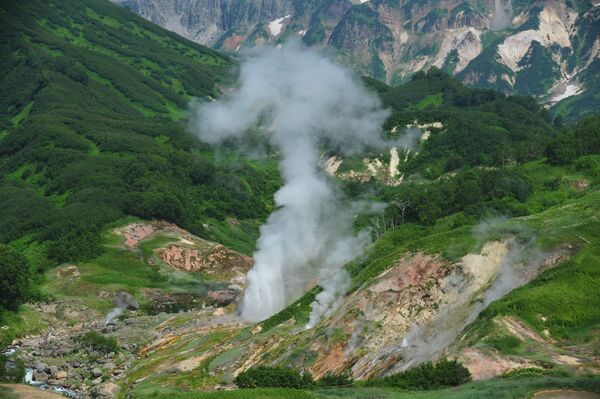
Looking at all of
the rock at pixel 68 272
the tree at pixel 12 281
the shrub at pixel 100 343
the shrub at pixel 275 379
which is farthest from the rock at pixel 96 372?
the rock at pixel 68 272

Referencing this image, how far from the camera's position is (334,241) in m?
115

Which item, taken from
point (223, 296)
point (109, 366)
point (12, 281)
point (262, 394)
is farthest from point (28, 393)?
point (223, 296)

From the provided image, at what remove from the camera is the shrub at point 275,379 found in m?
46.8

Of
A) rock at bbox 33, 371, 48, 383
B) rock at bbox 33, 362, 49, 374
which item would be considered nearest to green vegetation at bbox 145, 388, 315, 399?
rock at bbox 33, 371, 48, 383

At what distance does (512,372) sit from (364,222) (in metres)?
109

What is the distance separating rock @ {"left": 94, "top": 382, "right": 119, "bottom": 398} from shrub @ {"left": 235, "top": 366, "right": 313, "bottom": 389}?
20.5m

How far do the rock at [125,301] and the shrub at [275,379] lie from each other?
2971 inches

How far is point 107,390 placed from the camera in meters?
66.2

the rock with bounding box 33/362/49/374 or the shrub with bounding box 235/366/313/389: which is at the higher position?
the rock with bounding box 33/362/49/374

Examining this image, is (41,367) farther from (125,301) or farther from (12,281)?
(125,301)

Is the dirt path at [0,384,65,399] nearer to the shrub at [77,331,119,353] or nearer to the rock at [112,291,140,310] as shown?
the shrub at [77,331,119,353]

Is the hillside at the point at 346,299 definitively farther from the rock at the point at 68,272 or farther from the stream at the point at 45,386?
the rock at the point at 68,272

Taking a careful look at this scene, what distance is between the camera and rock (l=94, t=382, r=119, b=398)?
6444 centimetres

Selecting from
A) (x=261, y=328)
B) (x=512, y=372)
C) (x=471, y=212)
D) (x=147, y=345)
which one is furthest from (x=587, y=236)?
(x=147, y=345)
